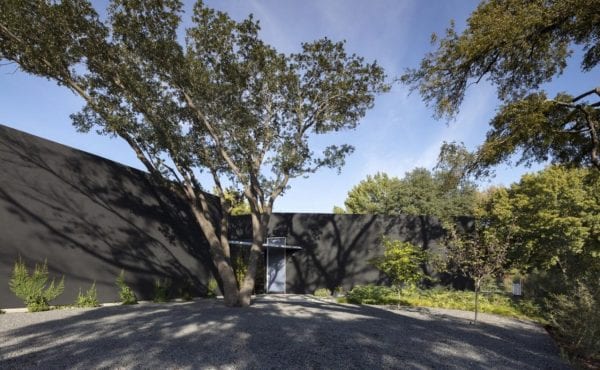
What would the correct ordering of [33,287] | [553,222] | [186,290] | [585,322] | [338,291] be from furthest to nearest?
[338,291], [553,222], [186,290], [33,287], [585,322]

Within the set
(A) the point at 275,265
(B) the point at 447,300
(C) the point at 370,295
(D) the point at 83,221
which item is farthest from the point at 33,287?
(B) the point at 447,300

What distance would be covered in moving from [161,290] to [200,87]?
6.02 m

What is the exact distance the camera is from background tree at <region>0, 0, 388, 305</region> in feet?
28.3

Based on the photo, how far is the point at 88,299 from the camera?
28.8 ft

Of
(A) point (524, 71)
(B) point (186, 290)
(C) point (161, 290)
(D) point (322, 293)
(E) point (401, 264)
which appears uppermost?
(A) point (524, 71)

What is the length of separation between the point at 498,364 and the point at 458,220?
12080 mm

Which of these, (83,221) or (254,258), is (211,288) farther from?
(83,221)

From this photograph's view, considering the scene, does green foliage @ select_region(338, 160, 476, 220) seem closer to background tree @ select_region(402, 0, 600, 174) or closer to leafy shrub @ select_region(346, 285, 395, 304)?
leafy shrub @ select_region(346, 285, 395, 304)

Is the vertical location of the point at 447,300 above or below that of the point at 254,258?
below

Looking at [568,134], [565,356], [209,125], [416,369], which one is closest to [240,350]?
[416,369]

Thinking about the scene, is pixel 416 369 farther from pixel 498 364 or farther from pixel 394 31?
pixel 394 31

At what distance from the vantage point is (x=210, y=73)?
32.7 ft

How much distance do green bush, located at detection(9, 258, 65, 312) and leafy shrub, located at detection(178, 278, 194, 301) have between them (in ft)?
13.2

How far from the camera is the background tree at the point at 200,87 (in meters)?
8.64
